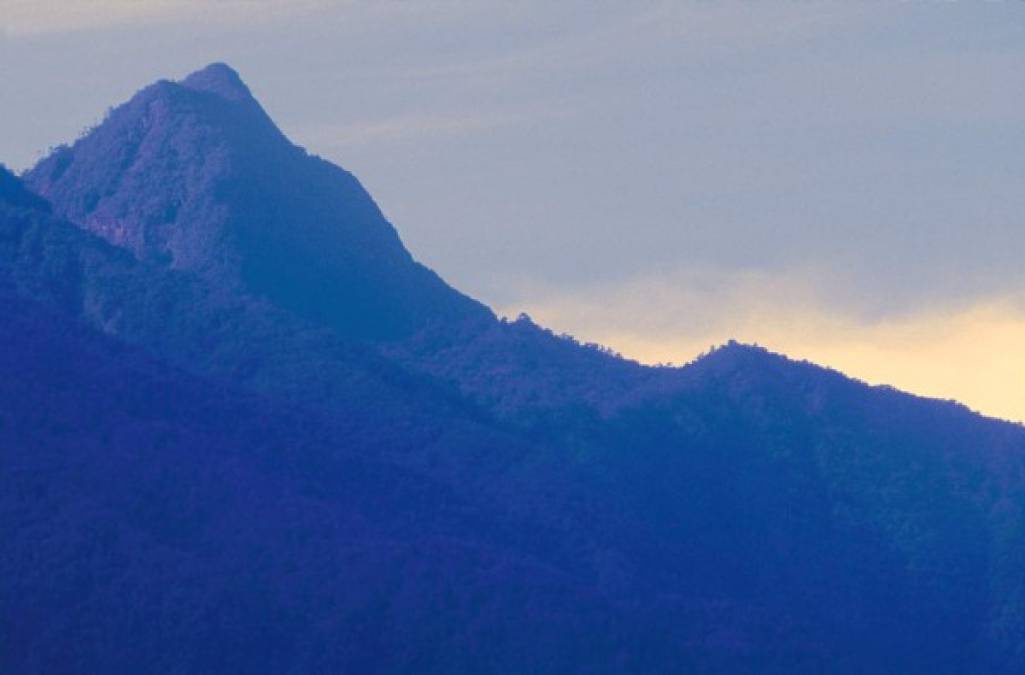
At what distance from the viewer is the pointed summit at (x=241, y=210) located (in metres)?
91.2

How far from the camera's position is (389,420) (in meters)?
79.3

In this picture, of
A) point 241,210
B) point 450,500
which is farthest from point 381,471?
point 241,210

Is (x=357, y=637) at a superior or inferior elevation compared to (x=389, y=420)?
inferior

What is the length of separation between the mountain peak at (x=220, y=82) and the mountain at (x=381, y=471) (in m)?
0.16

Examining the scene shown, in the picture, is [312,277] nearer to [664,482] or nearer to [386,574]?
[664,482]

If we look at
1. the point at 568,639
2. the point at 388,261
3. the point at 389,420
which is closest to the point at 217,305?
the point at 389,420

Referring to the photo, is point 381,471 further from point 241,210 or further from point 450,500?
point 241,210

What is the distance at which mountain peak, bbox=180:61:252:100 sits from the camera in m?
100

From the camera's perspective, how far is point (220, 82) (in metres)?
102

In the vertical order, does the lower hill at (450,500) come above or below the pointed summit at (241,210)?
below

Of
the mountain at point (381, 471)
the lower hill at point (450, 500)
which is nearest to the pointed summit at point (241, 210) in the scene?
the mountain at point (381, 471)

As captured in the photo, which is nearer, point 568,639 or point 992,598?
point 568,639

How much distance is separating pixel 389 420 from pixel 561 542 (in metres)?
7.25

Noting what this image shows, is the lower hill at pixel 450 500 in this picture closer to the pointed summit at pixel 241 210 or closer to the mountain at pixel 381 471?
the mountain at pixel 381 471
